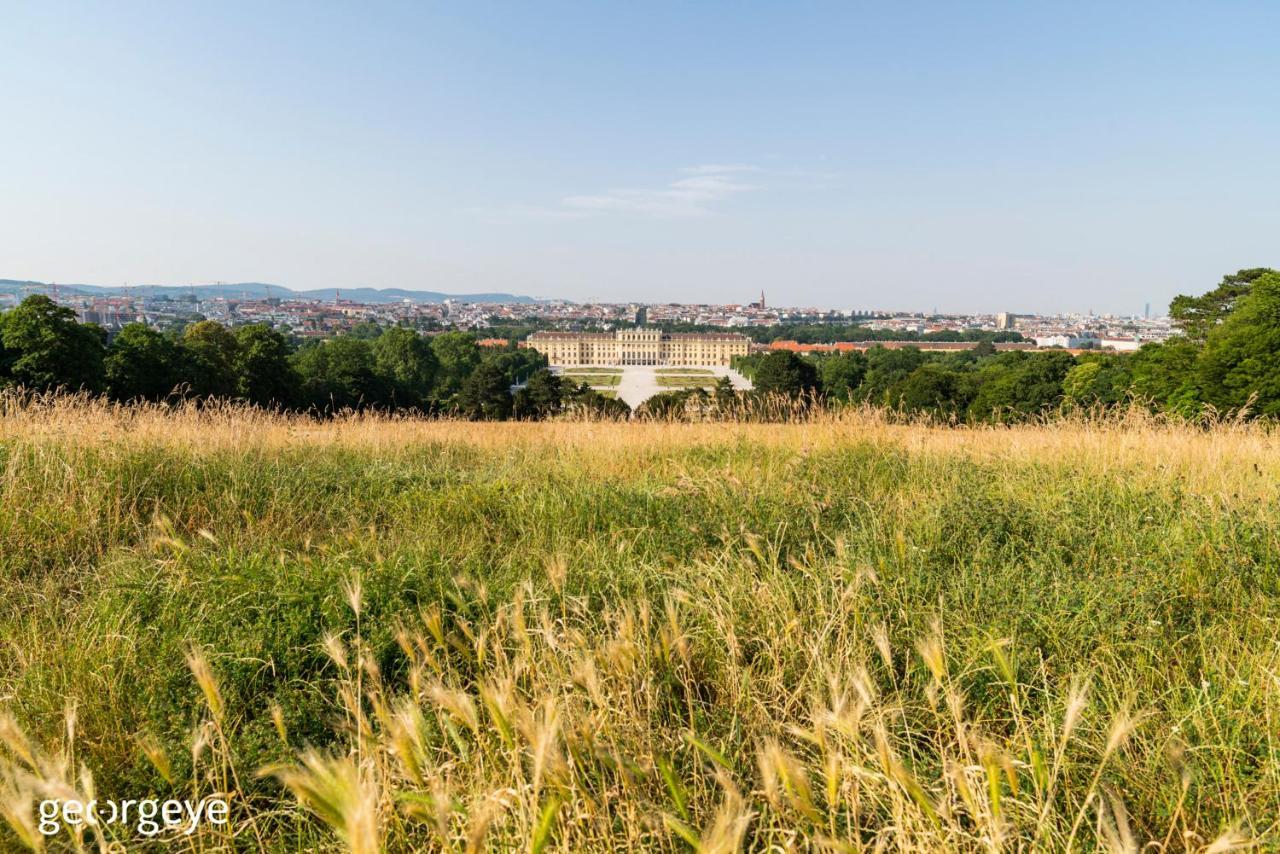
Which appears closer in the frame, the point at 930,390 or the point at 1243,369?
Answer: the point at 1243,369

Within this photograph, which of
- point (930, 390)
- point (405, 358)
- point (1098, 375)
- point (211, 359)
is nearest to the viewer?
point (211, 359)

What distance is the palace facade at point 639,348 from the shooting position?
123 metres

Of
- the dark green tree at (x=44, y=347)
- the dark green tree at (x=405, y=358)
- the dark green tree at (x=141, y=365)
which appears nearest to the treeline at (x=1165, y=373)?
the dark green tree at (x=44, y=347)

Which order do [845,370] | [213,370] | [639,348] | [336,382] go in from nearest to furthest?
[213,370] < [336,382] < [845,370] < [639,348]

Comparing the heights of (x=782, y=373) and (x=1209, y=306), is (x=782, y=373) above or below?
below

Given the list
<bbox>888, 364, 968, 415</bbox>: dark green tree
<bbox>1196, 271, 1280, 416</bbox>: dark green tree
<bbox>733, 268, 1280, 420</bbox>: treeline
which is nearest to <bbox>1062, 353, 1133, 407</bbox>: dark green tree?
<bbox>733, 268, 1280, 420</bbox>: treeline

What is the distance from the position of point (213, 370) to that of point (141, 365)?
3.95 meters

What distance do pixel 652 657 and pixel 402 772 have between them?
919 millimetres

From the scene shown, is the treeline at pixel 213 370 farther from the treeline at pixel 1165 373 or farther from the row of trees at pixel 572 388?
the treeline at pixel 1165 373

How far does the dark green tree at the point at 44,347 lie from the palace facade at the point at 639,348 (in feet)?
326

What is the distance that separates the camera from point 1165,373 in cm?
3000

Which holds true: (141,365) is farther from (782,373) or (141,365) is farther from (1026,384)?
(1026,384)

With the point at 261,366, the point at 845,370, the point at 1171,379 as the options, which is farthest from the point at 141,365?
the point at 845,370

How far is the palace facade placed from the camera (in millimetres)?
122812
